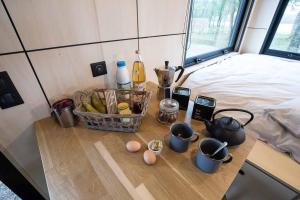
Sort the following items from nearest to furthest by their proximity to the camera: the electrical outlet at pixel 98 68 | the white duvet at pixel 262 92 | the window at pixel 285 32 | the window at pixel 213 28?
the electrical outlet at pixel 98 68, the white duvet at pixel 262 92, the window at pixel 213 28, the window at pixel 285 32

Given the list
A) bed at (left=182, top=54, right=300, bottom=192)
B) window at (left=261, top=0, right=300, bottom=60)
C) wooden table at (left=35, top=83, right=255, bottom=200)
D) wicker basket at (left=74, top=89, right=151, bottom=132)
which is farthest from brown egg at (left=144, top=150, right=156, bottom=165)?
window at (left=261, top=0, right=300, bottom=60)

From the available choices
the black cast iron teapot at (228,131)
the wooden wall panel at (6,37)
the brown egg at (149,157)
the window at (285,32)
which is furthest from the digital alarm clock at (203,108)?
the window at (285,32)

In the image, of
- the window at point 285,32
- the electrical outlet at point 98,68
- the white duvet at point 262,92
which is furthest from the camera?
the window at point 285,32

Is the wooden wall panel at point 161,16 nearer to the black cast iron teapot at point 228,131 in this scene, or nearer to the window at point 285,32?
the black cast iron teapot at point 228,131

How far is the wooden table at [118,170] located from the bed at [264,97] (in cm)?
48

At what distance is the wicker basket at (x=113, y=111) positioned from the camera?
2.02 feet

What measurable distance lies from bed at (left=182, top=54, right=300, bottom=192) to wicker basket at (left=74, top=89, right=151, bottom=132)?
79cm

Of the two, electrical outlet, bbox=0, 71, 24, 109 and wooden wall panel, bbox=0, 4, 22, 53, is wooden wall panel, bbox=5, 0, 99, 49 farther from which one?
electrical outlet, bbox=0, 71, 24, 109

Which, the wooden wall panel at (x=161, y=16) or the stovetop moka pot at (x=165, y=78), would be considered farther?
the wooden wall panel at (x=161, y=16)

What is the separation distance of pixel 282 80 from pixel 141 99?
1569 mm

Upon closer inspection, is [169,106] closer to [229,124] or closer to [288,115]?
[229,124]

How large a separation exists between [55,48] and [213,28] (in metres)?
2.08

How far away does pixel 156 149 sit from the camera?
22.3 inches

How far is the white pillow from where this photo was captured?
88 cm
